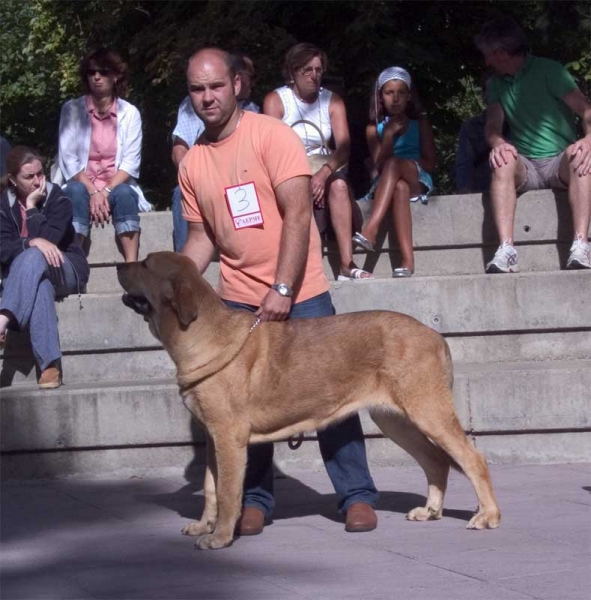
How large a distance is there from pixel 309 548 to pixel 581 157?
419cm

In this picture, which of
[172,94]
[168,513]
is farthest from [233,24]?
[168,513]

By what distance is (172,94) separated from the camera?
14227mm

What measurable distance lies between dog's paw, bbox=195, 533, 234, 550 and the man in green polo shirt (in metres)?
3.75

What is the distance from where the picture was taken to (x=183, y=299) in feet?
17.2

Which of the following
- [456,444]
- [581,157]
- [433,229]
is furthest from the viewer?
[433,229]

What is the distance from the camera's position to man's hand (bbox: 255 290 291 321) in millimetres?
5305

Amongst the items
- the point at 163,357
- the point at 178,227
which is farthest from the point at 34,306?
the point at 178,227

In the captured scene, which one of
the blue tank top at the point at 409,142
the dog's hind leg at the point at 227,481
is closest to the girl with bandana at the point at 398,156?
the blue tank top at the point at 409,142

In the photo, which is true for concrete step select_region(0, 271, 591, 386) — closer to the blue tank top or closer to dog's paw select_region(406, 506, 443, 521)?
the blue tank top

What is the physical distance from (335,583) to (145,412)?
2.96 meters

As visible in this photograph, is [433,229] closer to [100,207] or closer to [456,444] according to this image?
[100,207]

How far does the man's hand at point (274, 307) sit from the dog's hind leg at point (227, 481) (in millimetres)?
580

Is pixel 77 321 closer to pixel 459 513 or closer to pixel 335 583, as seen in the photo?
pixel 459 513

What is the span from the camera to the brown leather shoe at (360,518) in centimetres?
554
